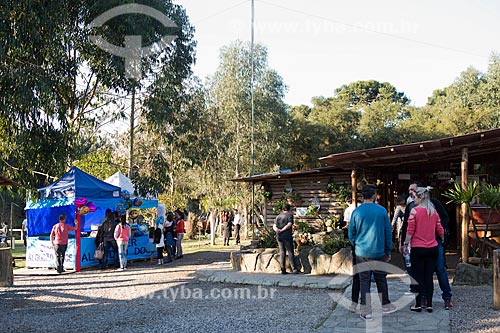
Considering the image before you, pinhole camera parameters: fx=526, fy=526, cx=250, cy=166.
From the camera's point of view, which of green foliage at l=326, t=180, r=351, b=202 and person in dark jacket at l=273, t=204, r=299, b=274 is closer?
person in dark jacket at l=273, t=204, r=299, b=274

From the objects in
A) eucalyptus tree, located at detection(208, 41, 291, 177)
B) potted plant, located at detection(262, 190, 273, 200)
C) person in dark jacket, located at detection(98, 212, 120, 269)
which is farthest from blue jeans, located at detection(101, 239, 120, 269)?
eucalyptus tree, located at detection(208, 41, 291, 177)

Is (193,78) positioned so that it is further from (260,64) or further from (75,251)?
(75,251)

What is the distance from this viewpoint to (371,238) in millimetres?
6355

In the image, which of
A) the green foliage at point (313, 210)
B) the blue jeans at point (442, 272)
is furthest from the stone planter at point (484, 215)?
the green foliage at point (313, 210)

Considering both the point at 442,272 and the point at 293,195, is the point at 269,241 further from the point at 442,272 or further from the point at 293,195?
the point at 442,272

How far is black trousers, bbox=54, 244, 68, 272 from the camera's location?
13.4 metres

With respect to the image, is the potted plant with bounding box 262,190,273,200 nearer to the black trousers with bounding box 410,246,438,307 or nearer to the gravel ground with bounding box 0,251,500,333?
the gravel ground with bounding box 0,251,500,333

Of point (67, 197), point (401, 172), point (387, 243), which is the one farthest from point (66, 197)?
point (387, 243)

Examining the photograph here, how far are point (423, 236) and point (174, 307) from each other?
13.4 ft

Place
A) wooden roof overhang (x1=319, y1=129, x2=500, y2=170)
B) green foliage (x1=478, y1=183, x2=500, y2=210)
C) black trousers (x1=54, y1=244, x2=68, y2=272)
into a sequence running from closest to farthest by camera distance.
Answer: green foliage (x1=478, y1=183, x2=500, y2=210) < wooden roof overhang (x1=319, y1=129, x2=500, y2=170) < black trousers (x1=54, y1=244, x2=68, y2=272)

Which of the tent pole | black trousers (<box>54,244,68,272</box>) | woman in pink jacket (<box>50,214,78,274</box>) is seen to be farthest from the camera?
the tent pole

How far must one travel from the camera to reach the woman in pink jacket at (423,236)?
21.3 feet

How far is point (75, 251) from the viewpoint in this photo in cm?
1405

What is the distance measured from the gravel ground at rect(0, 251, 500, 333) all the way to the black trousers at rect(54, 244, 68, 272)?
1385 mm
